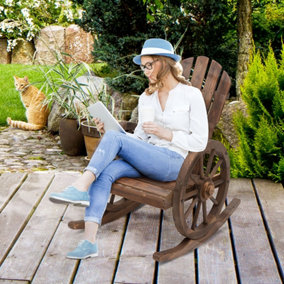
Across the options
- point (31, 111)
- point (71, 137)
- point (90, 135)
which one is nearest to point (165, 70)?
point (90, 135)

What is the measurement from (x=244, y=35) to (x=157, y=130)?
2.82 m

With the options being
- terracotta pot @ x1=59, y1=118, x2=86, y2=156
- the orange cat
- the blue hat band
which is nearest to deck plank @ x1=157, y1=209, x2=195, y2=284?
the blue hat band

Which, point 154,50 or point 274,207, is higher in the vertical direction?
point 154,50

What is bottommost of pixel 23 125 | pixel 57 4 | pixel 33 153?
pixel 33 153

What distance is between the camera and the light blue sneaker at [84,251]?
2449mm

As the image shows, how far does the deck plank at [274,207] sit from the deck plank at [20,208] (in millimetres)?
1561

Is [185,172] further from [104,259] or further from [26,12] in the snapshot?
[26,12]

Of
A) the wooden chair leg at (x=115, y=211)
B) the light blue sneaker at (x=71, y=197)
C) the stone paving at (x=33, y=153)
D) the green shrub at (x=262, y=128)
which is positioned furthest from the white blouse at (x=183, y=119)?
the stone paving at (x=33, y=153)

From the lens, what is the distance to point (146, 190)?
8.16ft

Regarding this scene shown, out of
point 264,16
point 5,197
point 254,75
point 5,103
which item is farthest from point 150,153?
point 5,103

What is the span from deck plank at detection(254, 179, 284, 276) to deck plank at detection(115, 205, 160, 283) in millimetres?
717

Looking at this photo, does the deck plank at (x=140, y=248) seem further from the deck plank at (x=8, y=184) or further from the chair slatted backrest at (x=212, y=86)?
Result: the deck plank at (x=8, y=184)

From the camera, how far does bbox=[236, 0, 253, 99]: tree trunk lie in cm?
497

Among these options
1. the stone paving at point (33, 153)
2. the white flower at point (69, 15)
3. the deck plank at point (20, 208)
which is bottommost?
the stone paving at point (33, 153)
